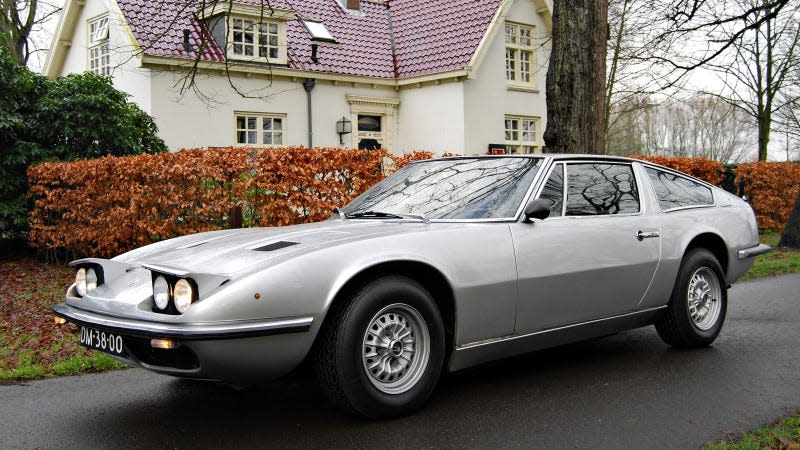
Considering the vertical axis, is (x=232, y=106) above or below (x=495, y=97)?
below

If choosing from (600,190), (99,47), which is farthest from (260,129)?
(600,190)

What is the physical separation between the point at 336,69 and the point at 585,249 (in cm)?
1684

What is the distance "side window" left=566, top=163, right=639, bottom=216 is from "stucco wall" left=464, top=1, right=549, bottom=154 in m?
15.7

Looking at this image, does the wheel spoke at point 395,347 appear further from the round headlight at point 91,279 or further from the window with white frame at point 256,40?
the window with white frame at point 256,40

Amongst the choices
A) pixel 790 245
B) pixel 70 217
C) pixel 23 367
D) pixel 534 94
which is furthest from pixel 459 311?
pixel 534 94

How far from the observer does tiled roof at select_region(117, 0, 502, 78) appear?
2123cm

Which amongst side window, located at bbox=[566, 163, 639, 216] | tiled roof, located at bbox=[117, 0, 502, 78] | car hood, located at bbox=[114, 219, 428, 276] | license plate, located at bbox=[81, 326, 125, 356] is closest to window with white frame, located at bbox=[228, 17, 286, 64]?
tiled roof, located at bbox=[117, 0, 502, 78]

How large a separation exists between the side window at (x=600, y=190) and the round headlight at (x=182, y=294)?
2.75 metres

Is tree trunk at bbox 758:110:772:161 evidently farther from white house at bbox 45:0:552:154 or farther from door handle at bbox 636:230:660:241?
door handle at bbox 636:230:660:241

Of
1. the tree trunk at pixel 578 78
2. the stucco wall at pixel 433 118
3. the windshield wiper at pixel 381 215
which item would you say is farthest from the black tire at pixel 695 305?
the stucco wall at pixel 433 118

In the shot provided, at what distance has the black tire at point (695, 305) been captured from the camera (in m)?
6.00

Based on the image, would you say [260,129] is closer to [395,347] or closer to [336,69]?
[336,69]

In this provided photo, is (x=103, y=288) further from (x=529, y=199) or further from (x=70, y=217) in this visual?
(x=70, y=217)

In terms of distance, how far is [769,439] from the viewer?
13.0 feet
